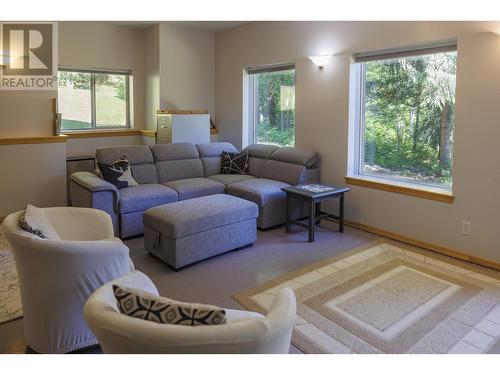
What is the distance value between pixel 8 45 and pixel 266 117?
132 inches

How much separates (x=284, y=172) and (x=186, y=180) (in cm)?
119

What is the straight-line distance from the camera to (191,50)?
645 centimetres

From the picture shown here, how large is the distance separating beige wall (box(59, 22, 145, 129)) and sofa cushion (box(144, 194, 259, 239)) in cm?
331

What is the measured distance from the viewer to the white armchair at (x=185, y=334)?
1291 millimetres

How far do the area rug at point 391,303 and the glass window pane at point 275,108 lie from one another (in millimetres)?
2437

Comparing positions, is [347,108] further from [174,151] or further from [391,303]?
[391,303]

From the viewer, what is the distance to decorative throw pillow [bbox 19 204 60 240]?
221 cm

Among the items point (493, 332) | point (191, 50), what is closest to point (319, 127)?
point (191, 50)

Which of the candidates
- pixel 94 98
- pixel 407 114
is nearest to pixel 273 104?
pixel 407 114

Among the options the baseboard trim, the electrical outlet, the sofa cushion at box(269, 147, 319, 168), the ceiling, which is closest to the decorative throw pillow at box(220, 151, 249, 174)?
the sofa cushion at box(269, 147, 319, 168)

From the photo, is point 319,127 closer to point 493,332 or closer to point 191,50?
point 191,50

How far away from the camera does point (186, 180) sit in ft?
16.6

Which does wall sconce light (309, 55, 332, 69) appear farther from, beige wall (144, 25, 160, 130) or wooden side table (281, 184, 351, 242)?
beige wall (144, 25, 160, 130)

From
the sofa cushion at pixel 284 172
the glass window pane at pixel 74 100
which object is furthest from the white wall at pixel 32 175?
the sofa cushion at pixel 284 172
